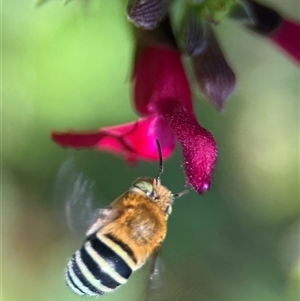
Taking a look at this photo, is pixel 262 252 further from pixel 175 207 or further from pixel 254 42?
pixel 254 42

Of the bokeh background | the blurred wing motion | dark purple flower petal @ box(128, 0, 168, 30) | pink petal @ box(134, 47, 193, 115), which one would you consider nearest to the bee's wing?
the blurred wing motion

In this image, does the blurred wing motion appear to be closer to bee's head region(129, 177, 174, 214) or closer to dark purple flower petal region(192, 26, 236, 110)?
bee's head region(129, 177, 174, 214)

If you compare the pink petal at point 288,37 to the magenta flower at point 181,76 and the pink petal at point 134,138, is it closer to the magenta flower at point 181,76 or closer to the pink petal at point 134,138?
the magenta flower at point 181,76

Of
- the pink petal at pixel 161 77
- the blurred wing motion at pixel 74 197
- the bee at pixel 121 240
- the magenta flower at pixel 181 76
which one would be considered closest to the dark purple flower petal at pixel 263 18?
the magenta flower at pixel 181 76

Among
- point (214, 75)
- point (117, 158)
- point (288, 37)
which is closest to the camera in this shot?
point (214, 75)

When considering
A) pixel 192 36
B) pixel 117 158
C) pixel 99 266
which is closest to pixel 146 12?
pixel 192 36

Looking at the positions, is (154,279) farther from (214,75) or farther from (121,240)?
(214,75)

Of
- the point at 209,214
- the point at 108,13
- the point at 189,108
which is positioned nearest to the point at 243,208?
the point at 209,214
